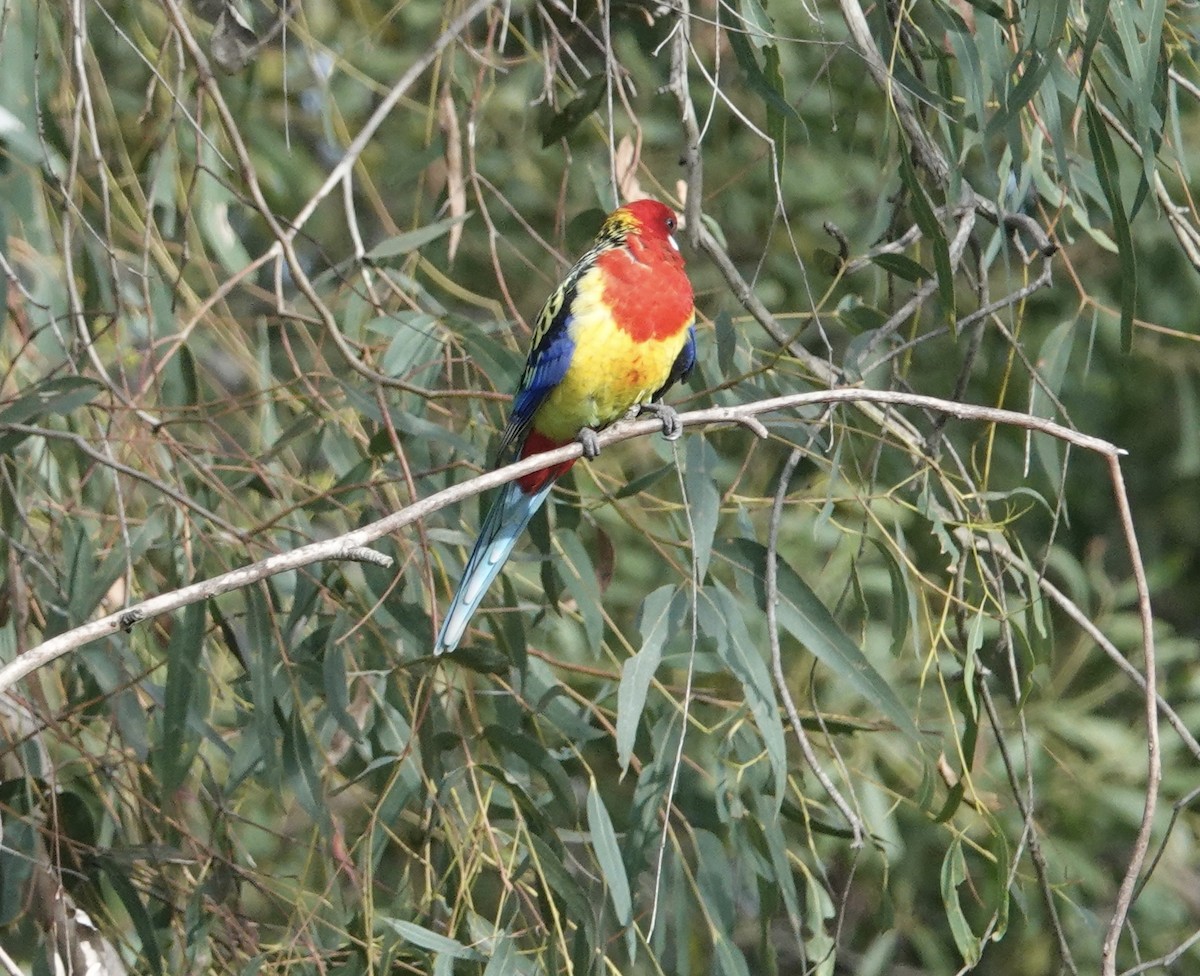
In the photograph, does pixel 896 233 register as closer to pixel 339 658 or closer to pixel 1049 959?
pixel 339 658

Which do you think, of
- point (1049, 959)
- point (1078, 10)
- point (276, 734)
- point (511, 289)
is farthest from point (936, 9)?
point (1049, 959)

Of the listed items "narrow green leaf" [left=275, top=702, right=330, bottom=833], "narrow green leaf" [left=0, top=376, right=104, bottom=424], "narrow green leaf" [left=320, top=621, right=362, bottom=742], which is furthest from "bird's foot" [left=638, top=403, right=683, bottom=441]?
"narrow green leaf" [left=0, top=376, right=104, bottom=424]

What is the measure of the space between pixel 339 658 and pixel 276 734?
0.16 metres

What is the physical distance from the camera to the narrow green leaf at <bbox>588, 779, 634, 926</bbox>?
7.23 feet

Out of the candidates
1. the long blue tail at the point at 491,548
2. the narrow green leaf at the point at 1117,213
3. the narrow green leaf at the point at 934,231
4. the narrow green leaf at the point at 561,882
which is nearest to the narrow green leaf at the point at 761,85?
the narrow green leaf at the point at 934,231

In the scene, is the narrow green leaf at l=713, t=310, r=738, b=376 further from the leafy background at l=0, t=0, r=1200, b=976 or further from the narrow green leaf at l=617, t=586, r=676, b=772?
the narrow green leaf at l=617, t=586, r=676, b=772

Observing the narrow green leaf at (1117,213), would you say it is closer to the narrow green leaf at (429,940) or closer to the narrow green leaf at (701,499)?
the narrow green leaf at (701,499)

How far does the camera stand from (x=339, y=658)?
7.84 ft

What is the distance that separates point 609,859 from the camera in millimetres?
2236

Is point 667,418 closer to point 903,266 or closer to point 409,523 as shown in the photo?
point 903,266

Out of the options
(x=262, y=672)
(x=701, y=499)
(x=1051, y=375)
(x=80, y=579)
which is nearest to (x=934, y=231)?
(x=701, y=499)

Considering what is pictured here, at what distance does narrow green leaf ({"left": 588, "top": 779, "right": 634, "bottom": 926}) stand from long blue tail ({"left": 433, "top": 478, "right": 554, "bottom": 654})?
409 mm

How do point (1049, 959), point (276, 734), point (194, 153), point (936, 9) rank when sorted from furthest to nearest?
point (1049, 959), point (194, 153), point (276, 734), point (936, 9)

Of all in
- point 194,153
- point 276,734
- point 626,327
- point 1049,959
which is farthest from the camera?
point 1049,959
